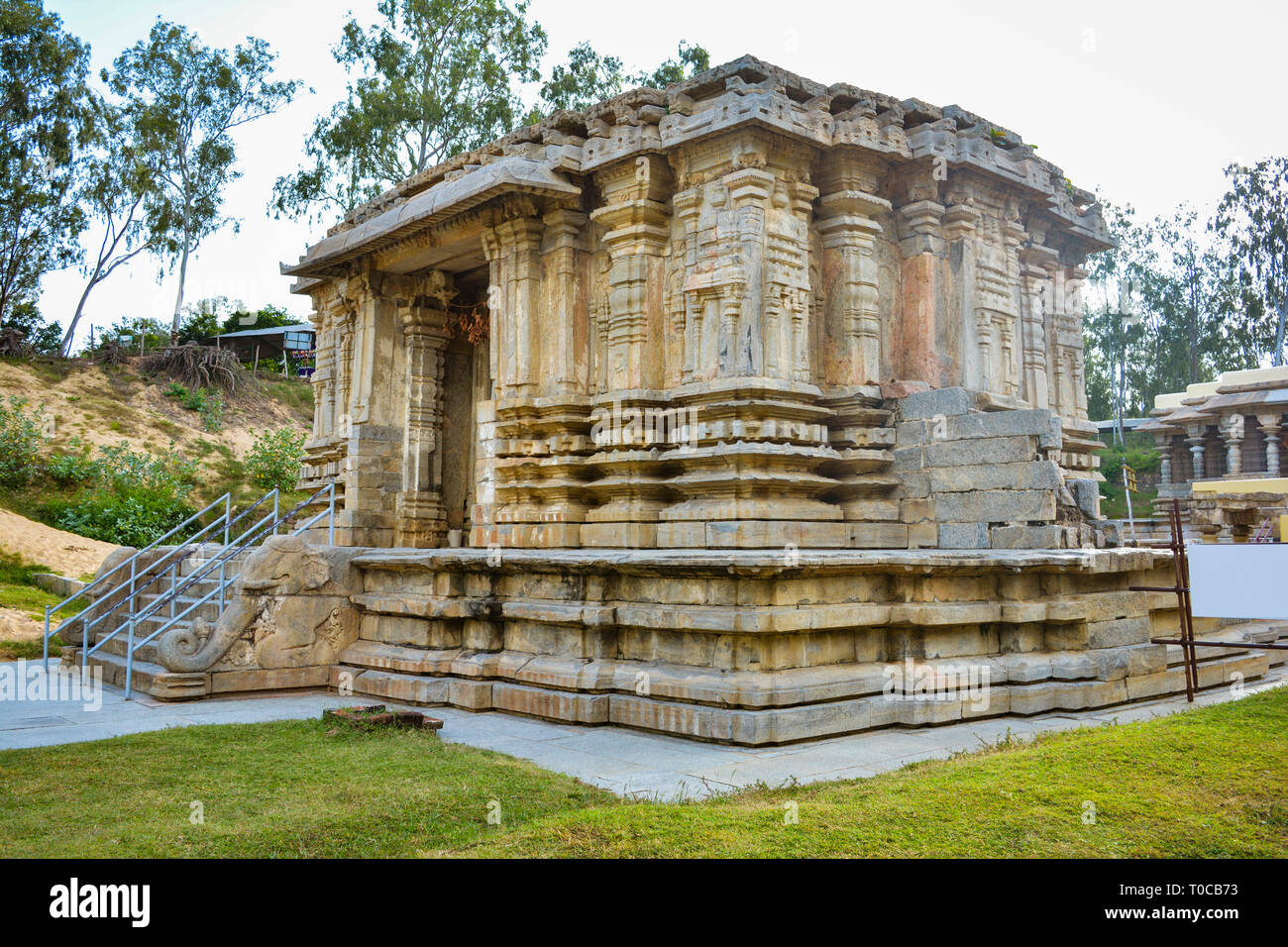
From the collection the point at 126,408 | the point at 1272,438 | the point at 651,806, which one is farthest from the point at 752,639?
the point at 1272,438

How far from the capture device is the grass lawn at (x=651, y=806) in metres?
4.10

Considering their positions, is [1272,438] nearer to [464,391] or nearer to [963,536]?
[963,536]

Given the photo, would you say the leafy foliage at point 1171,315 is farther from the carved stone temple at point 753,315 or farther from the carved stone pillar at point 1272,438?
the carved stone temple at point 753,315

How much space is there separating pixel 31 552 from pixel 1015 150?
1733cm

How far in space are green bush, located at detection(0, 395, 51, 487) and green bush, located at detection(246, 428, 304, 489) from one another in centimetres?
505

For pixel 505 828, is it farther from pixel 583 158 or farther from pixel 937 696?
pixel 583 158

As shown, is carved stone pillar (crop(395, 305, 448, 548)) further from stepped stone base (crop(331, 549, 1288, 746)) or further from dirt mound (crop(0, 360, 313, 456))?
dirt mound (crop(0, 360, 313, 456))

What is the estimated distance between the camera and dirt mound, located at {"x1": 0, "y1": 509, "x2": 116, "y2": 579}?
18312mm

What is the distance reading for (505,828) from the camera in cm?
459

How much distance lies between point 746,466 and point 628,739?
2419mm

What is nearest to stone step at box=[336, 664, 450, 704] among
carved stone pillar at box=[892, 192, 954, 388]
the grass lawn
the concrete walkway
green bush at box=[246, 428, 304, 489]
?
the concrete walkway

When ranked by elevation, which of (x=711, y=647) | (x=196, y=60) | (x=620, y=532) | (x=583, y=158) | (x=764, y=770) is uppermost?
(x=196, y=60)

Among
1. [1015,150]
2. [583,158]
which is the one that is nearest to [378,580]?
[583,158]

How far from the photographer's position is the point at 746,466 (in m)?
8.34
